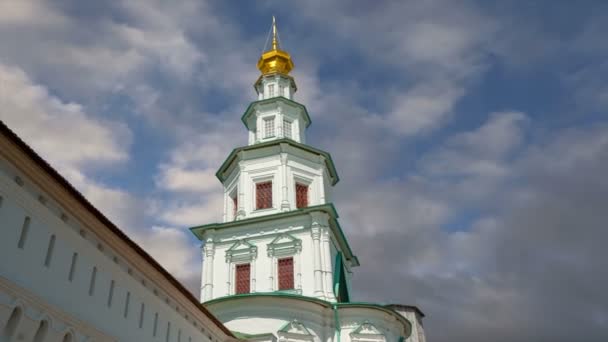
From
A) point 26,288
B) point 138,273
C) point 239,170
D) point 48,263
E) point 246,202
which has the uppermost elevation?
point 239,170

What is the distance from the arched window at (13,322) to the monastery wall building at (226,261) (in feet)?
0.07

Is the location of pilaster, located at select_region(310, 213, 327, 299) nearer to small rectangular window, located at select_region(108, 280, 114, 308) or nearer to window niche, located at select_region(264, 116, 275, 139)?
window niche, located at select_region(264, 116, 275, 139)

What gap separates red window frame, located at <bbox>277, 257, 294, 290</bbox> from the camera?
2673 cm

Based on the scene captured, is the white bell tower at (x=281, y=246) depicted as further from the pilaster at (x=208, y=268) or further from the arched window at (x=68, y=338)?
the arched window at (x=68, y=338)

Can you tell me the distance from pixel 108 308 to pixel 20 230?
11.6 ft

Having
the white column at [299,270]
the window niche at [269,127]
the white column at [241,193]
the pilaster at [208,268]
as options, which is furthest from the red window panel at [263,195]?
the window niche at [269,127]

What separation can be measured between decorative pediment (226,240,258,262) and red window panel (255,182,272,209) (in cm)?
244

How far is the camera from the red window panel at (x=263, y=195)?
29688mm

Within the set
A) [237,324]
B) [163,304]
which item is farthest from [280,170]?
[163,304]

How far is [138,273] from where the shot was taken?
1541 cm

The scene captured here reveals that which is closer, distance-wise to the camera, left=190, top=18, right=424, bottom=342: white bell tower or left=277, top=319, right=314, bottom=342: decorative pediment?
left=277, top=319, right=314, bottom=342: decorative pediment

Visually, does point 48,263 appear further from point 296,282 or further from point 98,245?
point 296,282

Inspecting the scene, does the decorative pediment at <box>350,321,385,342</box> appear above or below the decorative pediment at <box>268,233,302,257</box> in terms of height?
below

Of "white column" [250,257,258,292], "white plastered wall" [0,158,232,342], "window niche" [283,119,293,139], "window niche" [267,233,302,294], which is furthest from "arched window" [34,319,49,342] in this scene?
"window niche" [283,119,293,139]
